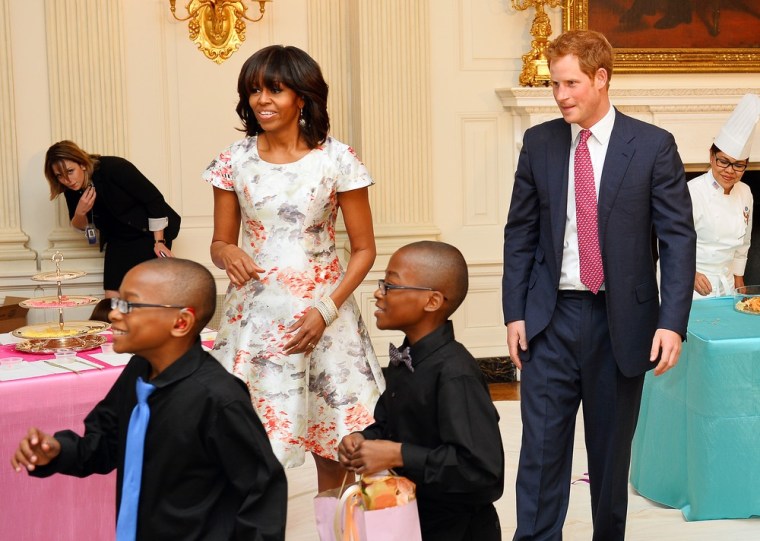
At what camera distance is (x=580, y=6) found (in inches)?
282

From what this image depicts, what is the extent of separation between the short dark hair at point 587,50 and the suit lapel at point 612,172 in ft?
0.71

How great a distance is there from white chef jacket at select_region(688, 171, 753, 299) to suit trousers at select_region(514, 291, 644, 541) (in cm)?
212

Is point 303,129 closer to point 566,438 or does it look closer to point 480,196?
point 566,438

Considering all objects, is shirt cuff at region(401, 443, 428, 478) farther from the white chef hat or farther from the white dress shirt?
the white chef hat

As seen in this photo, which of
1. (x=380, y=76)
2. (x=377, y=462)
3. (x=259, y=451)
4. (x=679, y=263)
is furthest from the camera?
(x=380, y=76)

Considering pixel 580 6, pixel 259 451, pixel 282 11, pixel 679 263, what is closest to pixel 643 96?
pixel 580 6

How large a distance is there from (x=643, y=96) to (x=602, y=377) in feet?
13.7

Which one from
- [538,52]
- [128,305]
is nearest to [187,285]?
[128,305]

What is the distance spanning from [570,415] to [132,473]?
5.46 ft

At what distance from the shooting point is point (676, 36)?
24.0 ft

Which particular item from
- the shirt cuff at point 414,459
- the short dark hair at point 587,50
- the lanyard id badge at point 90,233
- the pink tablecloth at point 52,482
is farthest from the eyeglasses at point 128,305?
the lanyard id badge at point 90,233

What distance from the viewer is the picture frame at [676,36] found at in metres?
7.22

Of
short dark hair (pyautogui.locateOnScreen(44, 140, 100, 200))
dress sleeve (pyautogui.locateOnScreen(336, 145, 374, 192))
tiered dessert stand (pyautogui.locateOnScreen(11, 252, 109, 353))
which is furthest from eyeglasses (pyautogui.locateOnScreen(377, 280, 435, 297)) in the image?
short dark hair (pyautogui.locateOnScreen(44, 140, 100, 200))

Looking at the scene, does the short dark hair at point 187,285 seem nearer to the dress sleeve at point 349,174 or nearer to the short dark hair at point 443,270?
the short dark hair at point 443,270
